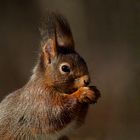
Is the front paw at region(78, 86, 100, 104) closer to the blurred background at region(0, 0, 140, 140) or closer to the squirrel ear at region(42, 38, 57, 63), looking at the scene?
the squirrel ear at region(42, 38, 57, 63)

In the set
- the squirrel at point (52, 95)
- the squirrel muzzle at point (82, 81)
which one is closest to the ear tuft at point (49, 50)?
the squirrel at point (52, 95)

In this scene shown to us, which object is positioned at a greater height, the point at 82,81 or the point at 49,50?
the point at 49,50

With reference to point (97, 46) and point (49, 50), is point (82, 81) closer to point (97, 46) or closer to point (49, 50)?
point (49, 50)

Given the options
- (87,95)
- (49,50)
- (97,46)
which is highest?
(97,46)

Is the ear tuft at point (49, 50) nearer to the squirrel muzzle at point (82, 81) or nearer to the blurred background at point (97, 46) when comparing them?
the squirrel muzzle at point (82, 81)

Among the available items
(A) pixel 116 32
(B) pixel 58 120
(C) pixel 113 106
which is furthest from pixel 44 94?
(A) pixel 116 32

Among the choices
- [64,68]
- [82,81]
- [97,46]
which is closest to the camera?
[82,81]

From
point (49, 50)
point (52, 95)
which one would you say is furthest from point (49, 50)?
point (52, 95)
